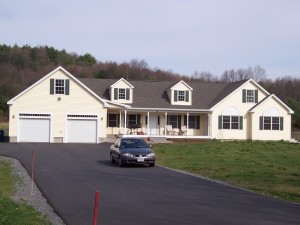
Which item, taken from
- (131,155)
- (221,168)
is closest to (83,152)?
(131,155)

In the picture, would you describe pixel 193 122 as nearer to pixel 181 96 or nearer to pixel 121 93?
pixel 181 96

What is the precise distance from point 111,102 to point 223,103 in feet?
34.9

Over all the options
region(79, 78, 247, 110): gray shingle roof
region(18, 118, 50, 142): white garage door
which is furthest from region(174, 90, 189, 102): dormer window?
region(18, 118, 50, 142): white garage door

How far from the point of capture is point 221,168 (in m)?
22.4

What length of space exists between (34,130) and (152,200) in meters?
28.7


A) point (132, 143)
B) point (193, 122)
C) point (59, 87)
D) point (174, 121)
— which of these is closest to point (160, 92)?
point (174, 121)

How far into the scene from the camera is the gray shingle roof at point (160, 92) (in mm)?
46031

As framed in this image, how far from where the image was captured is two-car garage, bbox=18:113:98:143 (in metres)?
40.1

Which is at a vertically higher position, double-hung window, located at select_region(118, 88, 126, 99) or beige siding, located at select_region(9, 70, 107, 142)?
double-hung window, located at select_region(118, 88, 126, 99)

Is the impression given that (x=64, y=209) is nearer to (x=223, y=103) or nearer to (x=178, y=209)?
(x=178, y=209)

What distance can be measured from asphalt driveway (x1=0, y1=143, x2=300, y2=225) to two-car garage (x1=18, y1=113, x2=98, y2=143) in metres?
19.1

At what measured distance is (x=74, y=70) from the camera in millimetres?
96625

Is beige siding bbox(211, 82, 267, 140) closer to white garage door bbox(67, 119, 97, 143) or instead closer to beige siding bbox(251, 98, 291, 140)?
beige siding bbox(251, 98, 291, 140)

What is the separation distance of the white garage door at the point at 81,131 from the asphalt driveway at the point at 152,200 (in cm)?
1940
